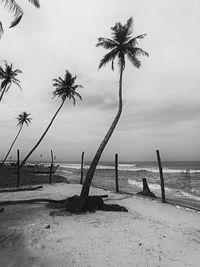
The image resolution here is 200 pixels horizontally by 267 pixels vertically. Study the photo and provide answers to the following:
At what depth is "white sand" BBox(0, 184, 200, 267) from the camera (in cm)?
547

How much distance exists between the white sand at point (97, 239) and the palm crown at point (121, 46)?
10.4 metres

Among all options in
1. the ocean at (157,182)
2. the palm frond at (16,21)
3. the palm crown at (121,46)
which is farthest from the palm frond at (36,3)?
the ocean at (157,182)

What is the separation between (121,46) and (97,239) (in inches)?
492

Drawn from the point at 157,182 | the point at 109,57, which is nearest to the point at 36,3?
the point at 109,57

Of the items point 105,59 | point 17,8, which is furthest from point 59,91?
point 17,8

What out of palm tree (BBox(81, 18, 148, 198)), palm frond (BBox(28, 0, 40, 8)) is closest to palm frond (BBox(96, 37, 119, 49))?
palm tree (BBox(81, 18, 148, 198))

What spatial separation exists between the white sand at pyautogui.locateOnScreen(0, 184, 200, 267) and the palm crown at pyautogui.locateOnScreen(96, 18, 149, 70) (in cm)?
1041

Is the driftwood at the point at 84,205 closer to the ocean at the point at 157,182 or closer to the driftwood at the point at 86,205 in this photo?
the driftwood at the point at 86,205

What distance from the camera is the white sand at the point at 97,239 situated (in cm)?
547

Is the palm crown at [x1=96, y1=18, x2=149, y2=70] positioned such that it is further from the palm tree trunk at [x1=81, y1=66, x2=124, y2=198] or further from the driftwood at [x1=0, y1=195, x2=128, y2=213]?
the driftwood at [x1=0, y1=195, x2=128, y2=213]

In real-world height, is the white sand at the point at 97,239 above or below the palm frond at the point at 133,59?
below

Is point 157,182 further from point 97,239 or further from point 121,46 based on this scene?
point 97,239

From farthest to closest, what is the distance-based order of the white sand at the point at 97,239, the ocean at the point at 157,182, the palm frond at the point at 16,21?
1. the ocean at the point at 157,182
2. the palm frond at the point at 16,21
3. the white sand at the point at 97,239

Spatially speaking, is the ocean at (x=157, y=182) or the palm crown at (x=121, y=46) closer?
the palm crown at (x=121, y=46)
